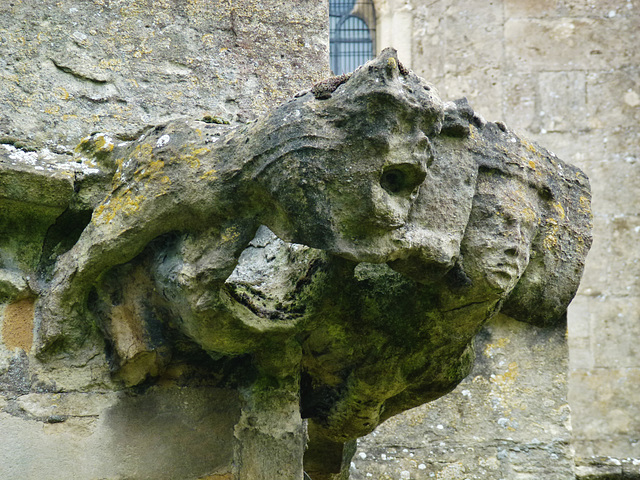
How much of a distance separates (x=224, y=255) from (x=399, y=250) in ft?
1.20

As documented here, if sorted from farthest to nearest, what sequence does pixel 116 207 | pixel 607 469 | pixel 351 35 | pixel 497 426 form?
pixel 351 35
pixel 607 469
pixel 497 426
pixel 116 207

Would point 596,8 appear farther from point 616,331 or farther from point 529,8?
point 616,331

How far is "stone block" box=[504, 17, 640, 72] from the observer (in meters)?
5.86

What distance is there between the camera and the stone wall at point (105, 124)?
2.08 m

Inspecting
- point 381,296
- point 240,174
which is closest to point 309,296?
point 381,296

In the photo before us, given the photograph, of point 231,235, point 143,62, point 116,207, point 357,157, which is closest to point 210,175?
point 231,235

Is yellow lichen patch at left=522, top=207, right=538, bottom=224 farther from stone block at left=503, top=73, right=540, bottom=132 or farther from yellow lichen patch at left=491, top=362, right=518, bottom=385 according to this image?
stone block at left=503, top=73, right=540, bottom=132

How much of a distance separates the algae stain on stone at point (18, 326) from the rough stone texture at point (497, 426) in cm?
141

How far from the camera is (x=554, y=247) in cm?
209

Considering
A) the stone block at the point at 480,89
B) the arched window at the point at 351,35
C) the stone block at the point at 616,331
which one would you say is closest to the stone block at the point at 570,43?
the stone block at the point at 480,89

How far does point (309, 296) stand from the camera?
2.06 meters

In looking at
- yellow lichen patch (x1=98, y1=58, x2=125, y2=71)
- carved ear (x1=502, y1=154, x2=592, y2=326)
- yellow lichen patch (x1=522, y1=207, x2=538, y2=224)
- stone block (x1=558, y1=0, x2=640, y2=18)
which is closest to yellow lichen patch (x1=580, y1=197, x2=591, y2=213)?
carved ear (x1=502, y1=154, x2=592, y2=326)

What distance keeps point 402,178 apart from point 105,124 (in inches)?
34.7

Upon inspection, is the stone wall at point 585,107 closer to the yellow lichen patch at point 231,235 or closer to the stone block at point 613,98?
the stone block at point 613,98
